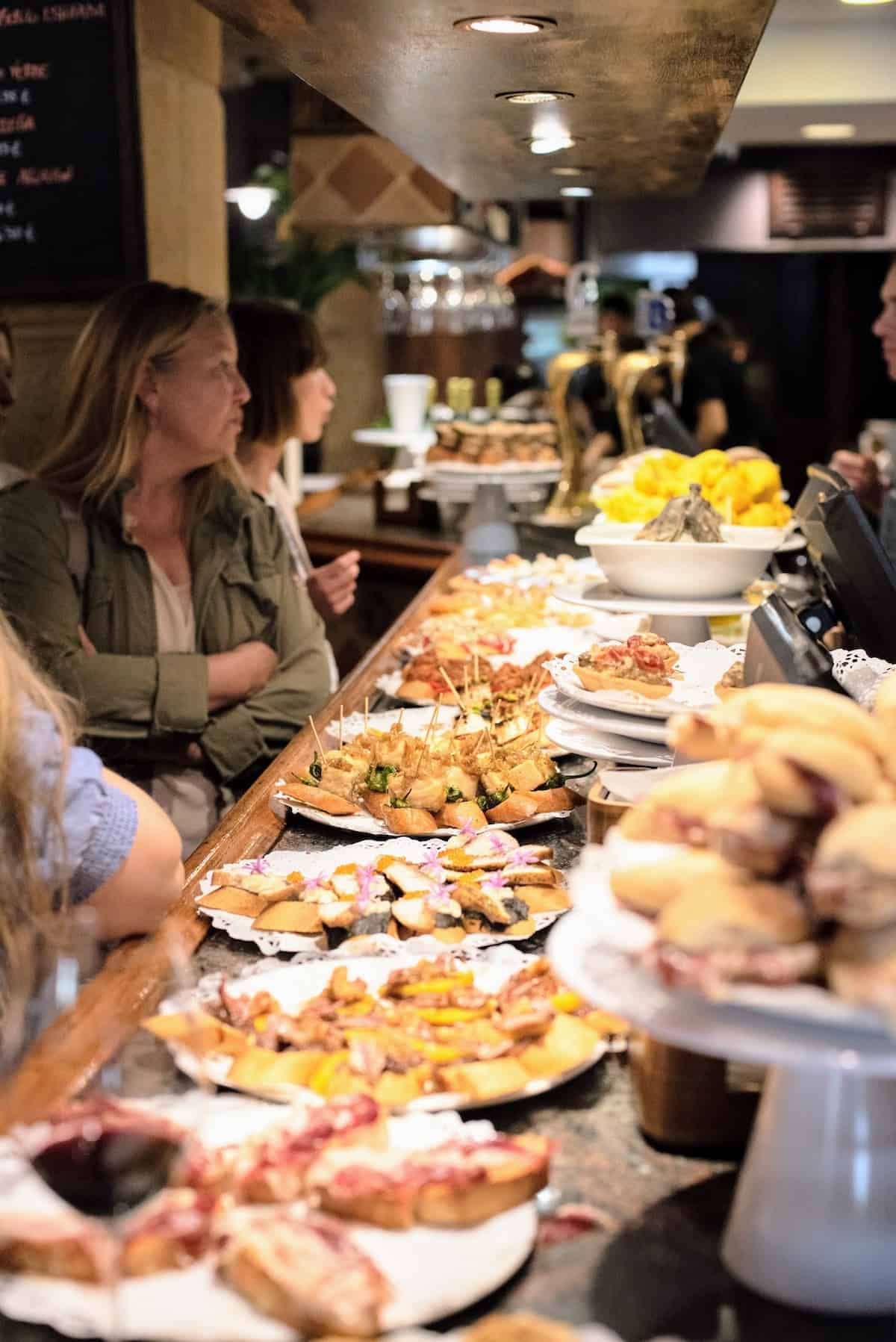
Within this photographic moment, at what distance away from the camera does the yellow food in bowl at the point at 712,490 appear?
3.24 meters

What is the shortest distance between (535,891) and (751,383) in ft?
33.3

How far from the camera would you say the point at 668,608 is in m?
2.78

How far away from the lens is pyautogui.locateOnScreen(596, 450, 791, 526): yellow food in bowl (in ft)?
10.6

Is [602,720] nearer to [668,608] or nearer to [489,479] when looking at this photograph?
[668,608]

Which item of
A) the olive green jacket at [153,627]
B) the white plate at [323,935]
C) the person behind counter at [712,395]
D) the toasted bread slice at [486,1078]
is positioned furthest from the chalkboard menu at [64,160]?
the person behind counter at [712,395]

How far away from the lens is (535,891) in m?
1.76

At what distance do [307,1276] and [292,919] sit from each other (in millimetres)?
718

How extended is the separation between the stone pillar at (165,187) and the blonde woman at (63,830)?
238 cm

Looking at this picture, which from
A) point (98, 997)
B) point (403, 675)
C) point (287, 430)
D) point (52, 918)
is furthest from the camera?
point (287, 430)

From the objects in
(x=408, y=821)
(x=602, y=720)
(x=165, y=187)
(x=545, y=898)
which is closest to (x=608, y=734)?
(x=602, y=720)

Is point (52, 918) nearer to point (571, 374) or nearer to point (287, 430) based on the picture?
point (287, 430)

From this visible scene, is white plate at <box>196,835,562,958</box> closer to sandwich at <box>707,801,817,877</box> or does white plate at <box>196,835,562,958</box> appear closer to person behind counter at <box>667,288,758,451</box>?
sandwich at <box>707,801,817,877</box>

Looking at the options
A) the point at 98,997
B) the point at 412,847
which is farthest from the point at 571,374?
the point at 98,997

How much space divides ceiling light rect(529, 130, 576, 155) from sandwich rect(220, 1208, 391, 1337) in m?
2.66
